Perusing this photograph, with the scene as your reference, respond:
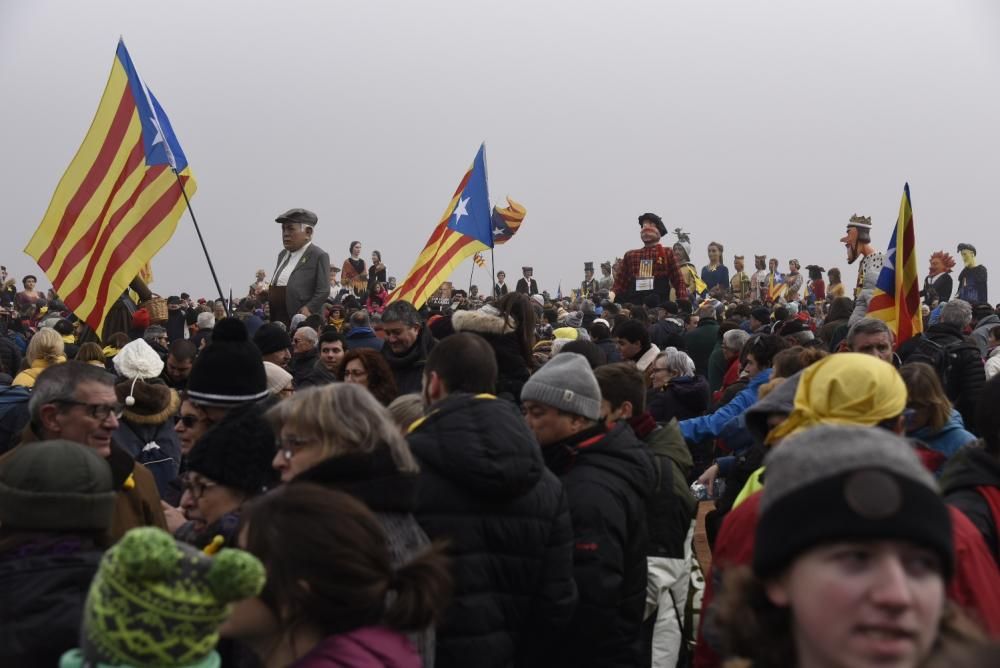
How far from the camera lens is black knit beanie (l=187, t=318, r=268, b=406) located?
16.7 feet

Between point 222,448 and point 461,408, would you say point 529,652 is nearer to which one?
point 461,408

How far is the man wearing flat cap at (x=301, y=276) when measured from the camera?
1158cm

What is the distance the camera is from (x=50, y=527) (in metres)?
3.25

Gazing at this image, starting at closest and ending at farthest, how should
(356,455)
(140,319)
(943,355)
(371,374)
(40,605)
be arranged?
(40,605)
(356,455)
(371,374)
(943,355)
(140,319)

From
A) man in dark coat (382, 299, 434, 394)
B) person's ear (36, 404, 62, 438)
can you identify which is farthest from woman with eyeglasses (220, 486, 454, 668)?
man in dark coat (382, 299, 434, 394)

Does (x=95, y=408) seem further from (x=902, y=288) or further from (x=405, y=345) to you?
(x=902, y=288)

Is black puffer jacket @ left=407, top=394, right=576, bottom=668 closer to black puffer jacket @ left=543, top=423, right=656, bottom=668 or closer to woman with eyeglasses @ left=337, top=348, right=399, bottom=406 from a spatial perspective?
black puffer jacket @ left=543, top=423, right=656, bottom=668

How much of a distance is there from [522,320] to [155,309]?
7094 millimetres

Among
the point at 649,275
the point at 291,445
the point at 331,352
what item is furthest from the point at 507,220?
the point at 291,445

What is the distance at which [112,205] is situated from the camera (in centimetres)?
898

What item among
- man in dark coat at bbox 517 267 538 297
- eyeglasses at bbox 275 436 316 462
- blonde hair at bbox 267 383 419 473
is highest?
blonde hair at bbox 267 383 419 473

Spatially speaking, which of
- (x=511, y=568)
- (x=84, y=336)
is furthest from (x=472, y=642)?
(x=84, y=336)

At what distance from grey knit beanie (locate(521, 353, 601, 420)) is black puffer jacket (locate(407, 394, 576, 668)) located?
81cm

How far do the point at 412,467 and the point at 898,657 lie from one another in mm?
1648
